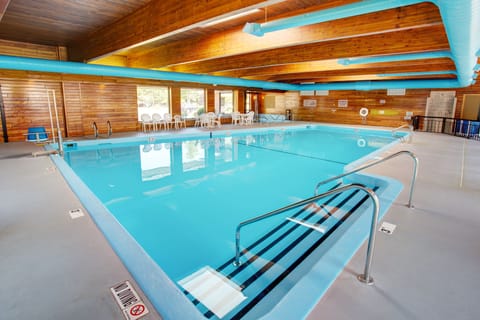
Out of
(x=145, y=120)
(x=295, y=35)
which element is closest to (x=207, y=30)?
(x=295, y=35)

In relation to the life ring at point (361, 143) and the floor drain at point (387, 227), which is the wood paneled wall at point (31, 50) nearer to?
the floor drain at point (387, 227)

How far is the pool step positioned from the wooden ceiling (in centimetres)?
246

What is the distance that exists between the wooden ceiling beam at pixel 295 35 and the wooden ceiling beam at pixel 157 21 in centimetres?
164

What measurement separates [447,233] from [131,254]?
263 cm

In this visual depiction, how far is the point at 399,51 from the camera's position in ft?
16.1

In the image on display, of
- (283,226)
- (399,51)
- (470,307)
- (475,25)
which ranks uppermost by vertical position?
(399,51)

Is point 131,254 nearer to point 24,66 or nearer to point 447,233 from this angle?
point 447,233

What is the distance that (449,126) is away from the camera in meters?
10.4

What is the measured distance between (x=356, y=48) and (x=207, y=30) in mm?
3136

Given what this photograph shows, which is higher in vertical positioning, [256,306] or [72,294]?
[72,294]

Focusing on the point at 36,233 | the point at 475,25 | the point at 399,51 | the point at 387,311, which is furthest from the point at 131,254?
the point at 399,51

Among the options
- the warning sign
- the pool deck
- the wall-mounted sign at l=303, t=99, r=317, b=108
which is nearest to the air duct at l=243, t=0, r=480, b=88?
the pool deck

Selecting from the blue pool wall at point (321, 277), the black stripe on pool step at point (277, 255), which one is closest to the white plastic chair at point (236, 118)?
the black stripe on pool step at point (277, 255)

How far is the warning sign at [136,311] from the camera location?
1300 millimetres
